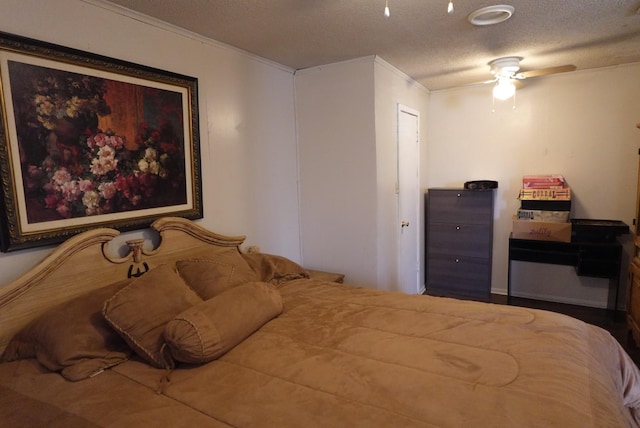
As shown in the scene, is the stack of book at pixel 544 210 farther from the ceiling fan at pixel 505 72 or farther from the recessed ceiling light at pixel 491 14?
the recessed ceiling light at pixel 491 14

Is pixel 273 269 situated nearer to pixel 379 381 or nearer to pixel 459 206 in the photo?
pixel 379 381

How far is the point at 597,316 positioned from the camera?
354cm

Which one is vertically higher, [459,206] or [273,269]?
[459,206]

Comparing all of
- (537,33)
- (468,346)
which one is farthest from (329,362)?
(537,33)

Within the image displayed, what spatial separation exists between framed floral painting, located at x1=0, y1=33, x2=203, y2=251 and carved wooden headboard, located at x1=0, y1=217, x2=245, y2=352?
10 cm

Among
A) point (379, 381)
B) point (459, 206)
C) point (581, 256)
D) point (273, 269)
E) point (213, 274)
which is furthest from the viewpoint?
point (459, 206)

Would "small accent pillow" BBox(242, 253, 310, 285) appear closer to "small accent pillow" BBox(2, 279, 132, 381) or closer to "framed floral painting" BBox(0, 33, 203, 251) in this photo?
"framed floral painting" BBox(0, 33, 203, 251)

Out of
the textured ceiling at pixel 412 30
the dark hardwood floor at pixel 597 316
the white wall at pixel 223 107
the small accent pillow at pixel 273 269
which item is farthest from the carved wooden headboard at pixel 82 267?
the dark hardwood floor at pixel 597 316

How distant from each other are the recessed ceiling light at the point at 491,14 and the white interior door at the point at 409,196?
1.25 metres

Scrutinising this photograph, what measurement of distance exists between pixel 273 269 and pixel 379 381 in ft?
4.48

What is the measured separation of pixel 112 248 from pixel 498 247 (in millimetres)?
3865

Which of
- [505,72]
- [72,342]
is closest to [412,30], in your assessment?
[505,72]

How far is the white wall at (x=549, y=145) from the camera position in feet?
11.6

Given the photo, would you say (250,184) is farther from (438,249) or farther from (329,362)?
(438,249)
